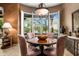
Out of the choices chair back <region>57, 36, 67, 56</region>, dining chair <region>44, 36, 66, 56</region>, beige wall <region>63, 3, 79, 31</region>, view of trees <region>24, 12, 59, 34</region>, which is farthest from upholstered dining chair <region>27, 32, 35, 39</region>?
beige wall <region>63, 3, 79, 31</region>

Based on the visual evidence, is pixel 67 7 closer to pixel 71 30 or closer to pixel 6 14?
pixel 71 30

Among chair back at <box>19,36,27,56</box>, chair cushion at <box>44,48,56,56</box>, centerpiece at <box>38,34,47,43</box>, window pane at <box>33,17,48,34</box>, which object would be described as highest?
window pane at <box>33,17,48,34</box>

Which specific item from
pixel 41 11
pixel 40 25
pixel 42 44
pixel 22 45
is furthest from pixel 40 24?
pixel 22 45

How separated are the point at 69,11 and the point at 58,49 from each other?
77 centimetres

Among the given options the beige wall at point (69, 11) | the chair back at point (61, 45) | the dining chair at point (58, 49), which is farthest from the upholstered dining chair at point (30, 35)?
the beige wall at point (69, 11)

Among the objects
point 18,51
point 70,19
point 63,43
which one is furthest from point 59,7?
point 18,51

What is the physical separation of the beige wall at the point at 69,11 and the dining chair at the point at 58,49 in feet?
0.93

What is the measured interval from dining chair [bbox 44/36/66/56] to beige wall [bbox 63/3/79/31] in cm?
28

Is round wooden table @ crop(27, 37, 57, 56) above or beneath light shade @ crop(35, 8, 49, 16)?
beneath

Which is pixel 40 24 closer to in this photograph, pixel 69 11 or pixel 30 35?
pixel 30 35

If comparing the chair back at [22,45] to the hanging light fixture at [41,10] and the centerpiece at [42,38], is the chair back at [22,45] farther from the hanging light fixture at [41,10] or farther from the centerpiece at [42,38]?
the hanging light fixture at [41,10]

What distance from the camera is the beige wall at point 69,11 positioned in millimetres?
2209

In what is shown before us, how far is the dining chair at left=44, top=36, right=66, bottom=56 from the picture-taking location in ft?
7.25

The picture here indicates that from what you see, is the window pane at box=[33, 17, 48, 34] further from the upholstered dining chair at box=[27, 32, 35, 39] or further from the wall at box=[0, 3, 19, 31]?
the wall at box=[0, 3, 19, 31]
